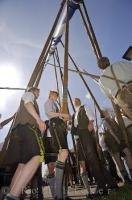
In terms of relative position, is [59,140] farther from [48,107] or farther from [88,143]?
[48,107]

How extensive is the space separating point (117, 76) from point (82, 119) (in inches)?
60.3

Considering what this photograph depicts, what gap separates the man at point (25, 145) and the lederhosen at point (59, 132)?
864mm

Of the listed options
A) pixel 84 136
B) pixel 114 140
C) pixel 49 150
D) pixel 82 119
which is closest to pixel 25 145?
pixel 49 150

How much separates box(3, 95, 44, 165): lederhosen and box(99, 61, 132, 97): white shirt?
1452 mm

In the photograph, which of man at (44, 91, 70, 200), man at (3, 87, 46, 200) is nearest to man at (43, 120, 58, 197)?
man at (44, 91, 70, 200)

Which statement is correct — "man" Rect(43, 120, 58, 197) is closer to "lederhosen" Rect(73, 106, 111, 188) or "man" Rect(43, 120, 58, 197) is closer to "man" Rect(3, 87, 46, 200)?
"lederhosen" Rect(73, 106, 111, 188)

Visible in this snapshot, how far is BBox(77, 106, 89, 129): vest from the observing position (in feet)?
20.3

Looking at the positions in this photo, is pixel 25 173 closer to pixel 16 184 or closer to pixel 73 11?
pixel 16 184

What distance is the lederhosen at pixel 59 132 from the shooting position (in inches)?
205

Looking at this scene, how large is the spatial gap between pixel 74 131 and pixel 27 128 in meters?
2.18

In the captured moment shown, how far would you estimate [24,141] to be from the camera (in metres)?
4.23

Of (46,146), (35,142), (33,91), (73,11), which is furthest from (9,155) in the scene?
(73,11)

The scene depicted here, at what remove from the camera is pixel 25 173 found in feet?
13.0

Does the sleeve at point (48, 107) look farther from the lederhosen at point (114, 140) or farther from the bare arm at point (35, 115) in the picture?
the lederhosen at point (114, 140)
